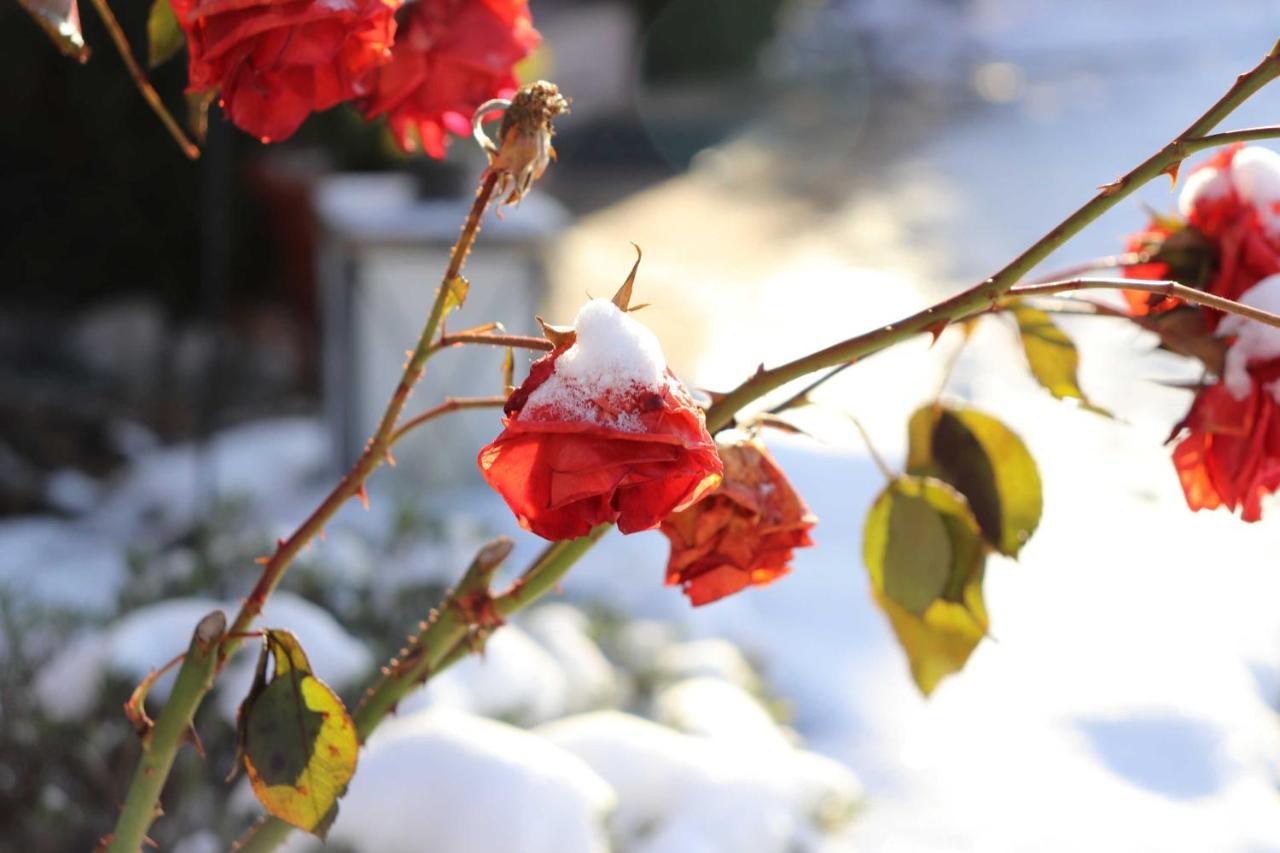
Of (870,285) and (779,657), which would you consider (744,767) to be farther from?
(870,285)

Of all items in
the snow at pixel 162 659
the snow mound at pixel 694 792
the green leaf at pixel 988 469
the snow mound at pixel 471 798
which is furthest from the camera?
the snow at pixel 162 659

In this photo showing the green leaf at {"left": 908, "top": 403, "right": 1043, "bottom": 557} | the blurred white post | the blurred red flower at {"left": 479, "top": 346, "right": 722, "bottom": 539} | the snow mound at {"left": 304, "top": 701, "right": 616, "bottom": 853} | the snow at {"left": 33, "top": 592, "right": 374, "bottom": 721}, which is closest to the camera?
the blurred red flower at {"left": 479, "top": 346, "right": 722, "bottom": 539}

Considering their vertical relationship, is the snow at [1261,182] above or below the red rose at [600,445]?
above

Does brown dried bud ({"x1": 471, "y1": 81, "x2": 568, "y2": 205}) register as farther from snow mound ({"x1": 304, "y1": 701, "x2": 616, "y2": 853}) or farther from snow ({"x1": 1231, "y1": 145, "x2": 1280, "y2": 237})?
snow mound ({"x1": 304, "y1": 701, "x2": 616, "y2": 853})

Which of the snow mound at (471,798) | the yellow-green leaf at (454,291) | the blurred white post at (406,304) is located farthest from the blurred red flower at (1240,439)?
the blurred white post at (406,304)

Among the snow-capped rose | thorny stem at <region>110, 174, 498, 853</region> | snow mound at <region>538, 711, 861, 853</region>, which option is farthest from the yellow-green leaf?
snow mound at <region>538, 711, 861, 853</region>

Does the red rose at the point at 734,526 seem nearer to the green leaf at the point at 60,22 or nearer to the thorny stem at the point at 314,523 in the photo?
the thorny stem at the point at 314,523

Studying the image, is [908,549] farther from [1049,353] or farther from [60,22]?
[60,22]
